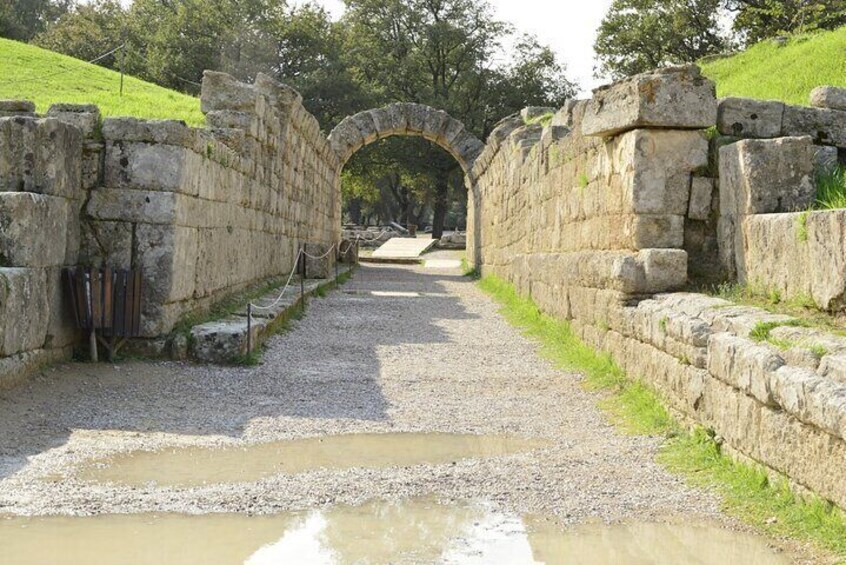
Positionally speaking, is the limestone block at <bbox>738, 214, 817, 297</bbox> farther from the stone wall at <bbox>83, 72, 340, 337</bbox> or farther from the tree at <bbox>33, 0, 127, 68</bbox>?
the tree at <bbox>33, 0, 127, 68</bbox>

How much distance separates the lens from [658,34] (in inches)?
1547

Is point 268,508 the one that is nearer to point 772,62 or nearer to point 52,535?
point 52,535

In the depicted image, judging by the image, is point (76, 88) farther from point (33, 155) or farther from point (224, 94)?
point (33, 155)

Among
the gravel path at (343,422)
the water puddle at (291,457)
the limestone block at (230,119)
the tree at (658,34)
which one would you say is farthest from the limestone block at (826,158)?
the tree at (658,34)

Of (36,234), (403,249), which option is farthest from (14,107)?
(403,249)

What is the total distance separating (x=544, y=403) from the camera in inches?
287

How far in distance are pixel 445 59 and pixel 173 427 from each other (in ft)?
136

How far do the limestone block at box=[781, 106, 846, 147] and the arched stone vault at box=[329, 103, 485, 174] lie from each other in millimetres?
17711

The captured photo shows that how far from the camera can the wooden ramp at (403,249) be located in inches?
1173

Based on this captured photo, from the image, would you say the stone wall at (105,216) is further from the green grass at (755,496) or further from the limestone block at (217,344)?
the green grass at (755,496)

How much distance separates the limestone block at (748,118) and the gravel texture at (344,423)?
2.55 m

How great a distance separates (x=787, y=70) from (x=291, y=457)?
31.6ft

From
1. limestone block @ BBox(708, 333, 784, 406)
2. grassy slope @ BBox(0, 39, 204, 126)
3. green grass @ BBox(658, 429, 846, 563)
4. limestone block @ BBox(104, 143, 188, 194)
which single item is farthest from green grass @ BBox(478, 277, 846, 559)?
grassy slope @ BBox(0, 39, 204, 126)

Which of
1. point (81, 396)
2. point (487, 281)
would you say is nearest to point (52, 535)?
point (81, 396)
